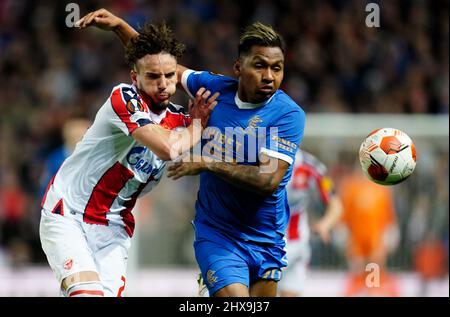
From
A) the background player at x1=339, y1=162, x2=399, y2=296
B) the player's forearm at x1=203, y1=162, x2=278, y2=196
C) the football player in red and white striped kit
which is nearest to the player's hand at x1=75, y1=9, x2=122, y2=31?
the football player in red and white striped kit

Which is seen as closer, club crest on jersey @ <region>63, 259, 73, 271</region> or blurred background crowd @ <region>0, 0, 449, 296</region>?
club crest on jersey @ <region>63, 259, 73, 271</region>

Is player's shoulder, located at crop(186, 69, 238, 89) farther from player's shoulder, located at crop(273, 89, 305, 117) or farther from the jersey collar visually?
player's shoulder, located at crop(273, 89, 305, 117)

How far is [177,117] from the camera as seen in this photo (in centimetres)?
644

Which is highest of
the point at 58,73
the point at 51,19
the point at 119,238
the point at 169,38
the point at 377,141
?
the point at 51,19

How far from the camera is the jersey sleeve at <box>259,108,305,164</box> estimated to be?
241 inches

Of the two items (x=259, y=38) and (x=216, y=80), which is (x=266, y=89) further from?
(x=216, y=80)

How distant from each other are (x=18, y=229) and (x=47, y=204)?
624cm

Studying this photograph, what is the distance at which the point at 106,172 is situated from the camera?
6270 mm

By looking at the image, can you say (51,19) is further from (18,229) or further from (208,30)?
(18,229)

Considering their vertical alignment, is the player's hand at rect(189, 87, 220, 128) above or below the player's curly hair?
below

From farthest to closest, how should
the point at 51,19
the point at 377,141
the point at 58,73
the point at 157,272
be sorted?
the point at 51,19 → the point at 58,73 → the point at 157,272 → the point at 377,141

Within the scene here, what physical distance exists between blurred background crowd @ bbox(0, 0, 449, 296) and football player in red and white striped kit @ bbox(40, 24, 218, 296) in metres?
5.13

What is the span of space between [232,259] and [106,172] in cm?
107
